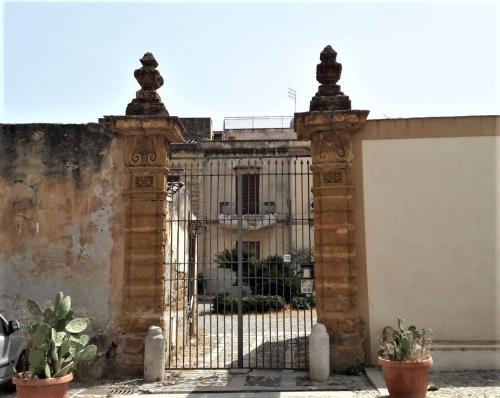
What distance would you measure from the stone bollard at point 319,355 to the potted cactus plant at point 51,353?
9.37ft

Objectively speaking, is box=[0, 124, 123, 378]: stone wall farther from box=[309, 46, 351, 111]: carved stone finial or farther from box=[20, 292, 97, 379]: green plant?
box=[309, 46, 351, 111]: carved stone finial

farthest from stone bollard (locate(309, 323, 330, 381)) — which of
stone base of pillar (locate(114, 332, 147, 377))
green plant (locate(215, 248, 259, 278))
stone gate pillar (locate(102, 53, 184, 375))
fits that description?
stone base of pillar (locate(114, 332, 147, 377))

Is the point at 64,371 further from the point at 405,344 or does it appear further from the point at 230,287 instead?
the point at 230,287

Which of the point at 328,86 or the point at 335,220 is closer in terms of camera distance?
the point at 335,220

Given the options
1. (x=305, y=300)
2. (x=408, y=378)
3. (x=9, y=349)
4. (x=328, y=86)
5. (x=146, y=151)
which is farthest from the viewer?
(x=305, y=300)

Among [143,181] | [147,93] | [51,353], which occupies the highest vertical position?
[147,93]

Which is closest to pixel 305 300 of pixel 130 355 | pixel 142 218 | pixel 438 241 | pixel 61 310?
pixel 438 241

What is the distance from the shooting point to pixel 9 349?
630 centimetres

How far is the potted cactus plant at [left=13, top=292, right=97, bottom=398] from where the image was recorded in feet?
17.4

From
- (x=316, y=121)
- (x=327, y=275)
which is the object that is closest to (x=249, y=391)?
(x=327, y=275)

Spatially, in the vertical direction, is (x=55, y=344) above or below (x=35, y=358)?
above

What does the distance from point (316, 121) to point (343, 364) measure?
3423 millimetres

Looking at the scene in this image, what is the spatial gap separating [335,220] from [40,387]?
14.1 ft

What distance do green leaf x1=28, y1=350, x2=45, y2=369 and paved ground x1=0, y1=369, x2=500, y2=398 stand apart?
1.26 meters
